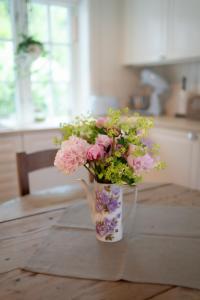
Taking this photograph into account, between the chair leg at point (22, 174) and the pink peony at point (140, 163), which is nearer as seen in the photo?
the pink peony at point (140, 163)

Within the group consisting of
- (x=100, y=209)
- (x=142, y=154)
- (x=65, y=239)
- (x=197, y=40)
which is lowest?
(x=65, y=239)

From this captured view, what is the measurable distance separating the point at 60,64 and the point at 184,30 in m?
1.31

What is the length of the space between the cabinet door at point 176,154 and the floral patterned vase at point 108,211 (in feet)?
5.24

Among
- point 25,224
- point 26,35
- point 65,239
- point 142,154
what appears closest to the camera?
point 142,154

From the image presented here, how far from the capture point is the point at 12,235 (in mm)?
1005

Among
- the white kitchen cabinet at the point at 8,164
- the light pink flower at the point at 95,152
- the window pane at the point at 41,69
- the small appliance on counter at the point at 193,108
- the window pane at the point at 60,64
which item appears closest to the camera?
the light pink flower at the point at 95,152

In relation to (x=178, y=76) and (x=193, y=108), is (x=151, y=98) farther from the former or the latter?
(x=193, y=108)

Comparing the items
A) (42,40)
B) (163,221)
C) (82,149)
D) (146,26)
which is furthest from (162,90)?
(82,149)

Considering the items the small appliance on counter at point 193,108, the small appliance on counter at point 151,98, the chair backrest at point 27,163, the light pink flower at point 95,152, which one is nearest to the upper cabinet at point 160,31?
the small appliance on counter at point 151,98

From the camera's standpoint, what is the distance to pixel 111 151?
881 millimetres

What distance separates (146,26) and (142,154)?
8.03 ft

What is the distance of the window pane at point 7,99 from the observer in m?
2.93

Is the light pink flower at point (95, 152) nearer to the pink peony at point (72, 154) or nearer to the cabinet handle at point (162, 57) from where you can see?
Answer: the pink peony at point (72, 154)

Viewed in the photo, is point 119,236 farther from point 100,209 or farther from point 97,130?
point 97,130
